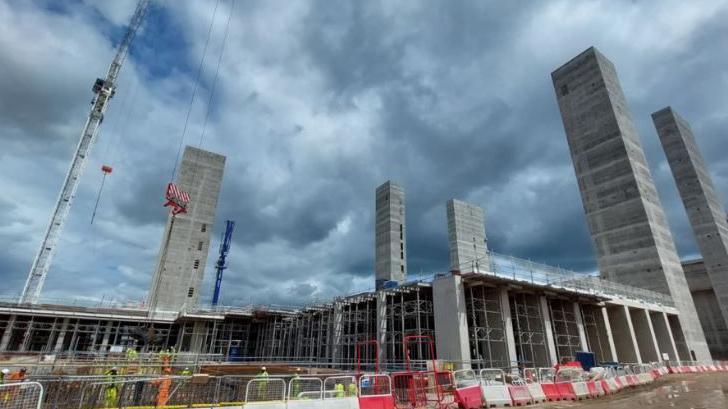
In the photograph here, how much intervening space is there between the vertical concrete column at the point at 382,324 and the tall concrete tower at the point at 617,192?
35123 mm

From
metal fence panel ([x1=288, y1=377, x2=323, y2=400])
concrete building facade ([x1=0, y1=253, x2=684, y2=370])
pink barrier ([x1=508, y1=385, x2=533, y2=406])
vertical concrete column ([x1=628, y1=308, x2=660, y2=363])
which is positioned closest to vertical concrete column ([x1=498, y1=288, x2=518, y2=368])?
concrete building facade ([x1=0, y1=253, x2=684, y2=370])

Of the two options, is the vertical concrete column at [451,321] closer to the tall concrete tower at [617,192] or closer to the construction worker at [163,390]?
the construction worker at [163,390]

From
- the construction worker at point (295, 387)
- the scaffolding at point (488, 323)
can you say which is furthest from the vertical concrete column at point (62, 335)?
the scaffolding at point (488, 323)

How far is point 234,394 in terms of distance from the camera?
11508mm

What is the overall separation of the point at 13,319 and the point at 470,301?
1757 inches

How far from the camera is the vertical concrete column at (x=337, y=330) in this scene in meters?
32.9

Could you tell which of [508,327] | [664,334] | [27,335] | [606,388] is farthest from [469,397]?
[27,335]

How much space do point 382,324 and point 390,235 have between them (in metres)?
27.2

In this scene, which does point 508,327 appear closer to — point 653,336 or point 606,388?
point 606,388

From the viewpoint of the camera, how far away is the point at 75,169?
2418 inches

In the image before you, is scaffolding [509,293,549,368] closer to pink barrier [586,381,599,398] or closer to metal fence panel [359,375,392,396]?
pink barrier [586,381,599,398]

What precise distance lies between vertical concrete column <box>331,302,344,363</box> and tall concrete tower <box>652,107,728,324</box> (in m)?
58.6

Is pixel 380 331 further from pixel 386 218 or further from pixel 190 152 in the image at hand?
pixel 190 152

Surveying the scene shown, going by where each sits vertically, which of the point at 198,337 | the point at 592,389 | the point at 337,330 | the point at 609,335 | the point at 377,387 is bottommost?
the point at 592,389
